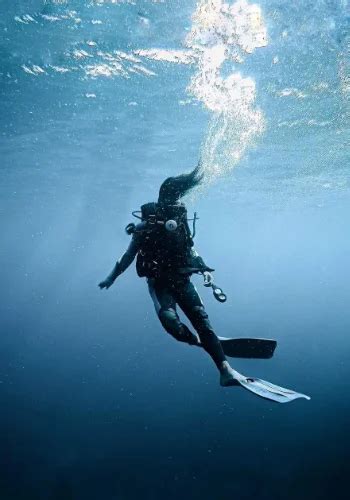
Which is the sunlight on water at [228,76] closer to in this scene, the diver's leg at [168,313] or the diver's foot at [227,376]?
the diver's leg at [168,313]

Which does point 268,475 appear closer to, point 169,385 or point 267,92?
point 169,385

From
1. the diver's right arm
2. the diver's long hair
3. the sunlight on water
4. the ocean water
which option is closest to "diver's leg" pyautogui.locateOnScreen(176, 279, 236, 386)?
the diver's right arm

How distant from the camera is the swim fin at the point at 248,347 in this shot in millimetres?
5199

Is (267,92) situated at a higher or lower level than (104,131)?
lower

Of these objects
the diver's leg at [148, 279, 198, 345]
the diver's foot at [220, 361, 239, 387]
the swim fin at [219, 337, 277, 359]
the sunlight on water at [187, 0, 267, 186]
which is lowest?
the diver's foot at [220, 361, 239, 387]

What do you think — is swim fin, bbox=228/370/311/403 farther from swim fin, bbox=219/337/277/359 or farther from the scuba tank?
the scuba tank

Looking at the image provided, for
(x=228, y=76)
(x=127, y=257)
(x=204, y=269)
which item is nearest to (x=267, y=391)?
(x=204, y=269)

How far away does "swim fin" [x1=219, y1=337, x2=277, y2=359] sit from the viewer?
5199 mm

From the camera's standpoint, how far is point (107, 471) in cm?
776

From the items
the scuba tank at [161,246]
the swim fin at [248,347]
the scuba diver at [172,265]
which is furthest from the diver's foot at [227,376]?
the scuba tank at [161,246]

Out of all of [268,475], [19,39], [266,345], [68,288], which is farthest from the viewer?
[68,288]

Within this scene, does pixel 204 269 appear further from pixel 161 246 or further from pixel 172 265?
pixel 161 246

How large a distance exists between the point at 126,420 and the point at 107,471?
217 cm

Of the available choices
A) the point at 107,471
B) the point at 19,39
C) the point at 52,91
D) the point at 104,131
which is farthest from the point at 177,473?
the point at 104,131
